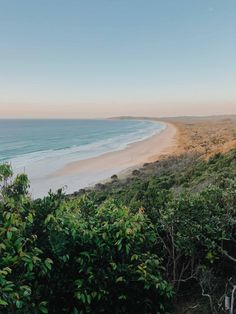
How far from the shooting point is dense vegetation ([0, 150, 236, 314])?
450 centimetres

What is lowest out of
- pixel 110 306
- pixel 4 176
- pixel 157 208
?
pixel 110 306

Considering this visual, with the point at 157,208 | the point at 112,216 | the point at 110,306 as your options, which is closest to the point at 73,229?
the point at 112,216

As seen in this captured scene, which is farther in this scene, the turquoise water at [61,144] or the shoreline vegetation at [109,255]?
the turquoise water at [61,144]

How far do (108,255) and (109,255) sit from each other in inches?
0.7

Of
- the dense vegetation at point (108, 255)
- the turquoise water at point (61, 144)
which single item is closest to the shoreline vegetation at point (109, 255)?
the dense vegetation at point (108, 255)

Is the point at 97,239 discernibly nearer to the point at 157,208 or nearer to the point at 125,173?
the point at 157,208

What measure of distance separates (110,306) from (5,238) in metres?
1.96

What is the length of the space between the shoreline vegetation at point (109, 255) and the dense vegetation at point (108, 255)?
0.04 feet

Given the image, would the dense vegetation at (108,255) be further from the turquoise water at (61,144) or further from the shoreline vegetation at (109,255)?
the turquoise water at (61,144)

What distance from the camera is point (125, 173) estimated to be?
38.9m

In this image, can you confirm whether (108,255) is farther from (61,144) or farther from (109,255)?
(61,144)

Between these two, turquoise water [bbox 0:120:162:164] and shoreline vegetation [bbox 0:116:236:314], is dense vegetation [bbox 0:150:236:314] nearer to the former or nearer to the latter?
shoreline vegetation [bbox 0:116:236:314]

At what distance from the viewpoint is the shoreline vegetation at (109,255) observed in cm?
450

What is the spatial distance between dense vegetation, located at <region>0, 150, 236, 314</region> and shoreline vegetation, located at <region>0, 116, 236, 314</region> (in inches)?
0.5
